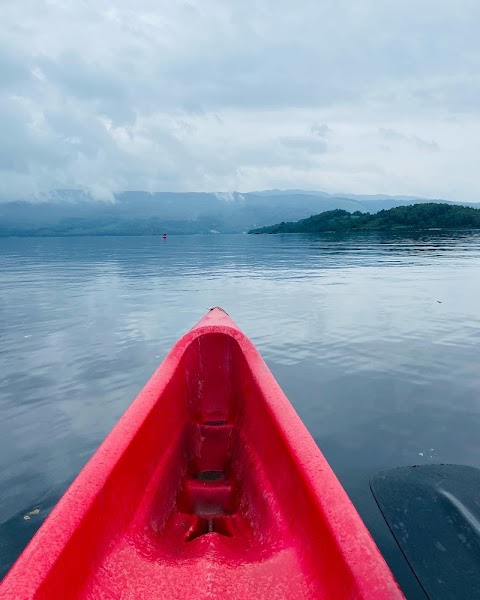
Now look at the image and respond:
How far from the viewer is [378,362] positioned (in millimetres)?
10875

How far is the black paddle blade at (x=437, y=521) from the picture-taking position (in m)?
4.13

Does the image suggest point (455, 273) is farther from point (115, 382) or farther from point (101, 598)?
point (101, 598)

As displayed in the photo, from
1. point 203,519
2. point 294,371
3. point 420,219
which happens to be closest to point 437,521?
point 203,519

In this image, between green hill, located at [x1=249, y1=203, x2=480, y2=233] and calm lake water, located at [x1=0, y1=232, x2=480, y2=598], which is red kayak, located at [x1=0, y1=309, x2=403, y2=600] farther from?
green hill, located at [x1=249, y1=203, x2=480, y2=233]

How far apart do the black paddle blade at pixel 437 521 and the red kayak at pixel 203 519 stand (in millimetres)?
1818

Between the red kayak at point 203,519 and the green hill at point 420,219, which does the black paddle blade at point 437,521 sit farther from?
the green hill at point 420,219

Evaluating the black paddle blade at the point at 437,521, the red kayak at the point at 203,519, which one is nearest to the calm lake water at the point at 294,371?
the black paddle blade at the point at 437,521

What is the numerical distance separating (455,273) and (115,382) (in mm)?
26158

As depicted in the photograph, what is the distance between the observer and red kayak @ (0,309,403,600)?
2.56 m

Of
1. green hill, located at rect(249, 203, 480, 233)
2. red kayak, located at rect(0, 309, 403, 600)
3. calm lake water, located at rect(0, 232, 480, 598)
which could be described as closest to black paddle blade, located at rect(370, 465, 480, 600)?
calm lake water, located at rect(0, 232, 480, 598)

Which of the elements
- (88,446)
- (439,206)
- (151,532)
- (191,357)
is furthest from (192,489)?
(439,206)

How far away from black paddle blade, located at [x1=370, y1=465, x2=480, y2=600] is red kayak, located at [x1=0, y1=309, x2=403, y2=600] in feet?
5.97

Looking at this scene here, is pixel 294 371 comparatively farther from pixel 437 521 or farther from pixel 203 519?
pixel 203 519

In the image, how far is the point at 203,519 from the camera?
4684 mm
